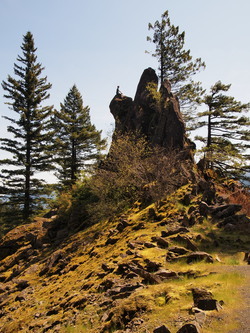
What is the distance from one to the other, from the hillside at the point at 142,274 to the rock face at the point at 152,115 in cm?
696

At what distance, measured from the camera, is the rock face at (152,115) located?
65.0 feet

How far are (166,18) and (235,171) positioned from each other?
1885cm

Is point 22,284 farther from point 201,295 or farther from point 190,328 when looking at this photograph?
point 190,328

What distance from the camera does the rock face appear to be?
19812 millimetres

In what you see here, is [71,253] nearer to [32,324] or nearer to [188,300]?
[32,324]

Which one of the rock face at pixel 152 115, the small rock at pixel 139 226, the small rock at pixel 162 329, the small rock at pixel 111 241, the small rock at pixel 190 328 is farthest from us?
the rock face at pixel 152 115

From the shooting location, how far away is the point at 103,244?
10773mm

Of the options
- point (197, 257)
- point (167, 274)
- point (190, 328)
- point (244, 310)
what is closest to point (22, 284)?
point (167, 274)

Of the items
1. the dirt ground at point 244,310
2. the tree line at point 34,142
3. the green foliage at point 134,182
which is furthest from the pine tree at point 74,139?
the dirt ground at point 244,310

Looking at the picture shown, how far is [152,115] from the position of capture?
25484 mm

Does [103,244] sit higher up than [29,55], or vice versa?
[29,55]

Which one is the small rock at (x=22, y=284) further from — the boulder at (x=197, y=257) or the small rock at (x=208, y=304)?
the small rock at (x=208, y=304)

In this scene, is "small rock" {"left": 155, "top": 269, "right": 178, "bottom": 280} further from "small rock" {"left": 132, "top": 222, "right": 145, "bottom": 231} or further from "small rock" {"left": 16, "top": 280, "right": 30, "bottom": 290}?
"small rock" {"left": 16, "top": 280, "right": 30, "bottom": 290}

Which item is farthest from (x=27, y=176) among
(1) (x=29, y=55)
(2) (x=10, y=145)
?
(1) (x=29, y=55)
